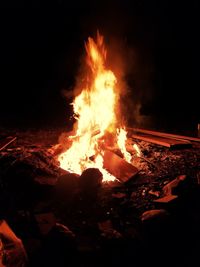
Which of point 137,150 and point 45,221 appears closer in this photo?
point 45,221

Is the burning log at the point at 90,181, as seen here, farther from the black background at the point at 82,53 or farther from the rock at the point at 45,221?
the black background at the point at 82,53

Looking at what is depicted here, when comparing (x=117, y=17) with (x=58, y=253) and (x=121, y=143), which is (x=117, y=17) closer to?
(x=121, y=143)

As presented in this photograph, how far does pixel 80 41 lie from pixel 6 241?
15.1 meters

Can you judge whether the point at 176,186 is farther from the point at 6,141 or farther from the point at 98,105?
the point at 6,141

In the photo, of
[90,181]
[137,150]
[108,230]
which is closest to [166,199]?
[108,230]

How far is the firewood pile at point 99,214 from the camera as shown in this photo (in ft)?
13.4

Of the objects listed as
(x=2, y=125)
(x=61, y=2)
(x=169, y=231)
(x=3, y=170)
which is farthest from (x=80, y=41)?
(x=169, y=231)

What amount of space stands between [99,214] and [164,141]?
4241 mm

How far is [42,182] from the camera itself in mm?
5895

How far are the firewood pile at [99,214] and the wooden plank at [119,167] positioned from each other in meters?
0.11

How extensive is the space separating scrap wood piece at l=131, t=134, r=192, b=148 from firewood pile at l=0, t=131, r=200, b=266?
0.95 m

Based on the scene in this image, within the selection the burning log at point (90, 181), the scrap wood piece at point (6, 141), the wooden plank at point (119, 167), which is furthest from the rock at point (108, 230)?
the scrap wood piece at point (6, 141)

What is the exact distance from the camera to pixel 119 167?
6.64 metres

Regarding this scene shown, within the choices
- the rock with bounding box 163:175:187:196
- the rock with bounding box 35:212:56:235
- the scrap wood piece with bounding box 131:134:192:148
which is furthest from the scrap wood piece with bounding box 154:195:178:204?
the scrap wood piece with bounding box 131:134:192:148
